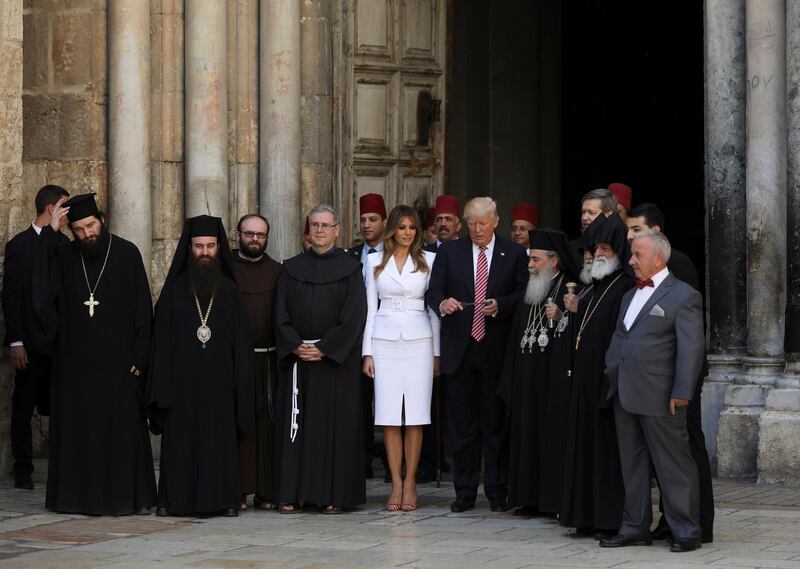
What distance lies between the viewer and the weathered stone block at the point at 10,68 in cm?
1136

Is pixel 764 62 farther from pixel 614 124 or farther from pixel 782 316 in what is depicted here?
pixel 614 124

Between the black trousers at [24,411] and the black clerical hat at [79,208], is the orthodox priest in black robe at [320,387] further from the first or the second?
the black trousers at [24,411]

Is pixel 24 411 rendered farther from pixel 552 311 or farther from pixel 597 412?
pixel 597 412

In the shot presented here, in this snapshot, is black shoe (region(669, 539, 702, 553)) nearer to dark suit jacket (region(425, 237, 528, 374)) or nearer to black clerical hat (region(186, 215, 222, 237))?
dark suit jacket (region(425, 237, 528, 374))

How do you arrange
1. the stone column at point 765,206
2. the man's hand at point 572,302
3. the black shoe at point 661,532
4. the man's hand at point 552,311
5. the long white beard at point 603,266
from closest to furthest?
the black shoe at point 661,532 → the long white beard at point 603,266 → the man's hand at point 572,302 → the man's hand at point 552,311 → the stone column at point 765,206

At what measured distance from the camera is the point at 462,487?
10406 millimetres

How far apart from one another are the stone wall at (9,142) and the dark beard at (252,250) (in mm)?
1613

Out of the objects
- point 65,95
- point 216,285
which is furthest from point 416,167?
point 216,285

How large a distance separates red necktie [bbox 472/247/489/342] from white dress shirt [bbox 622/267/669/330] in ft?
5.44

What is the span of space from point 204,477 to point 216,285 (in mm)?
1091

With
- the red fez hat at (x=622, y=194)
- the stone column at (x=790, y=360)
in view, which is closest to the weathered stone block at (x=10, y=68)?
the red fez hat at (x=622, y=194)

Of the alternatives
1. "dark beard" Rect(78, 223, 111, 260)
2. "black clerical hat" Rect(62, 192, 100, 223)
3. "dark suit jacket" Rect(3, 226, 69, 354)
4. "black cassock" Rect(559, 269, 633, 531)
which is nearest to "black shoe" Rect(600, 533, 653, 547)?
"black cassock" Rect(559, 269, 633, 531)

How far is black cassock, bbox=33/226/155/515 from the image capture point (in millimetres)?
10438

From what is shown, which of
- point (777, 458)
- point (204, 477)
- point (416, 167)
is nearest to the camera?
point (204, 477)
